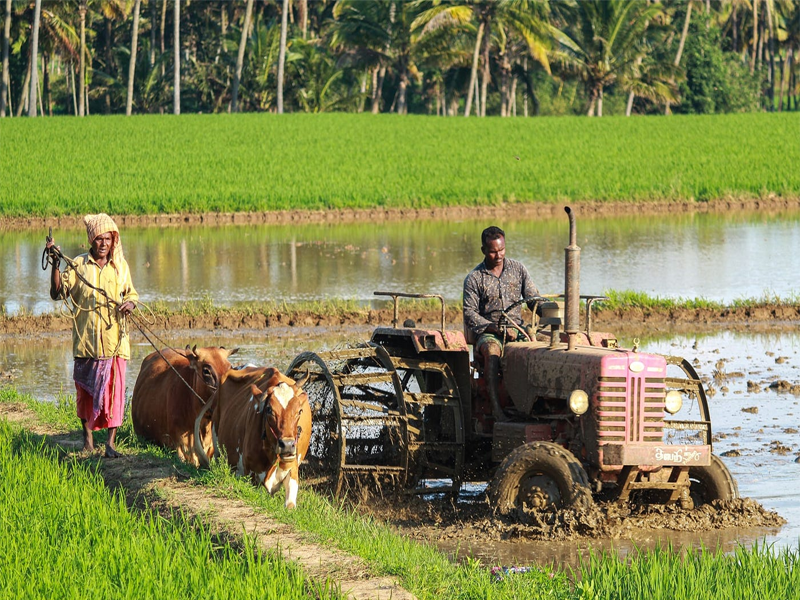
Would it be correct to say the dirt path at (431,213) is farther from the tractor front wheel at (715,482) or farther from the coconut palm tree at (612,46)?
the coconut palm tree at (612,46)

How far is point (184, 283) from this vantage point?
19.2 metres

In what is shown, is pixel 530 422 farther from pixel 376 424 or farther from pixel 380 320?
pixel 380 320

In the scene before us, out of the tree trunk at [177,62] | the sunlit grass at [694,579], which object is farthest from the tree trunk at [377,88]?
the sunlit grass at [694,579]

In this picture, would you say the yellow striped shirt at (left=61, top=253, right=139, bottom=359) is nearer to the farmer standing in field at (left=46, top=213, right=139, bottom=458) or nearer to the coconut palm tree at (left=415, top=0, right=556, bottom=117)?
the farmer standing in field at (left=46, top=213, right=139, bottom=458)

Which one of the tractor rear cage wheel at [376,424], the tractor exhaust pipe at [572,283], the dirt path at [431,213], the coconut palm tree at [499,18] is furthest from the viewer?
the coconut palm tree at [499,18]

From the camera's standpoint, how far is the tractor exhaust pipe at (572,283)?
7.34 m

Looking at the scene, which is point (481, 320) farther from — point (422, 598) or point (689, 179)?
point (689, 179)

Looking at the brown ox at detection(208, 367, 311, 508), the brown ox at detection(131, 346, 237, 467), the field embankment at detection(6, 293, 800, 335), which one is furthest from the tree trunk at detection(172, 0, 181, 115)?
the brown ox at detection(208, 367, 311, 508)

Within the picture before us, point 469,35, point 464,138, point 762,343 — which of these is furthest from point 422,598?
point 469,35

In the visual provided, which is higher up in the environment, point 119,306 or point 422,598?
point 119,306

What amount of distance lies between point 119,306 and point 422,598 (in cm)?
397

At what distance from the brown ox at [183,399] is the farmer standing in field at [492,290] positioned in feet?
6.20

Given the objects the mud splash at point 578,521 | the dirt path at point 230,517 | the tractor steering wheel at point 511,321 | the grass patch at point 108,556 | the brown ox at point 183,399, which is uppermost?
the tractor steering wheel at point 511,321

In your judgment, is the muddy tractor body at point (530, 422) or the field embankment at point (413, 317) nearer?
the muddy tractor body at point (530, 422)
